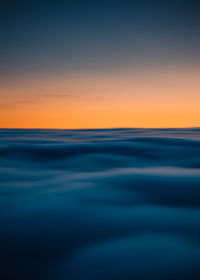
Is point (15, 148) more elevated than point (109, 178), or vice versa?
point (15, 148)

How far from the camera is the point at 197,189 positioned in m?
1.86

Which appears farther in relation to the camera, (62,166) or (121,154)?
(121,154)

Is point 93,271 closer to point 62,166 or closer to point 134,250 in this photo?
point 134,250

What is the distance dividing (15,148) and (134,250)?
3.58 meters

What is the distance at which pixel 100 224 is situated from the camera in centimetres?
123

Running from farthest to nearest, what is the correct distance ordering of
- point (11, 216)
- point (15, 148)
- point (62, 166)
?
1. point (15, 148)
2. point (62, 166)
3. point (11, 216)

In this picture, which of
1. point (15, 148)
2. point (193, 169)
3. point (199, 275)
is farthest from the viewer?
point (15, 148)

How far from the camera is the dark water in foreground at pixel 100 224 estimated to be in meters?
0.86

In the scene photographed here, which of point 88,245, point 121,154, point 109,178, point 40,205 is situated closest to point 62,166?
point 109,178

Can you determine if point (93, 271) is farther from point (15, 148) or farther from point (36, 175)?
point (15, 148)

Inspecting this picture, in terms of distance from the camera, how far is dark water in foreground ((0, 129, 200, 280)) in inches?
33.9

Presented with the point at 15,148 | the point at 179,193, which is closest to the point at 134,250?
the point at 179,193

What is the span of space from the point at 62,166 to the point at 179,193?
1.57 m

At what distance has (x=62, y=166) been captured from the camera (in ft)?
9.59
